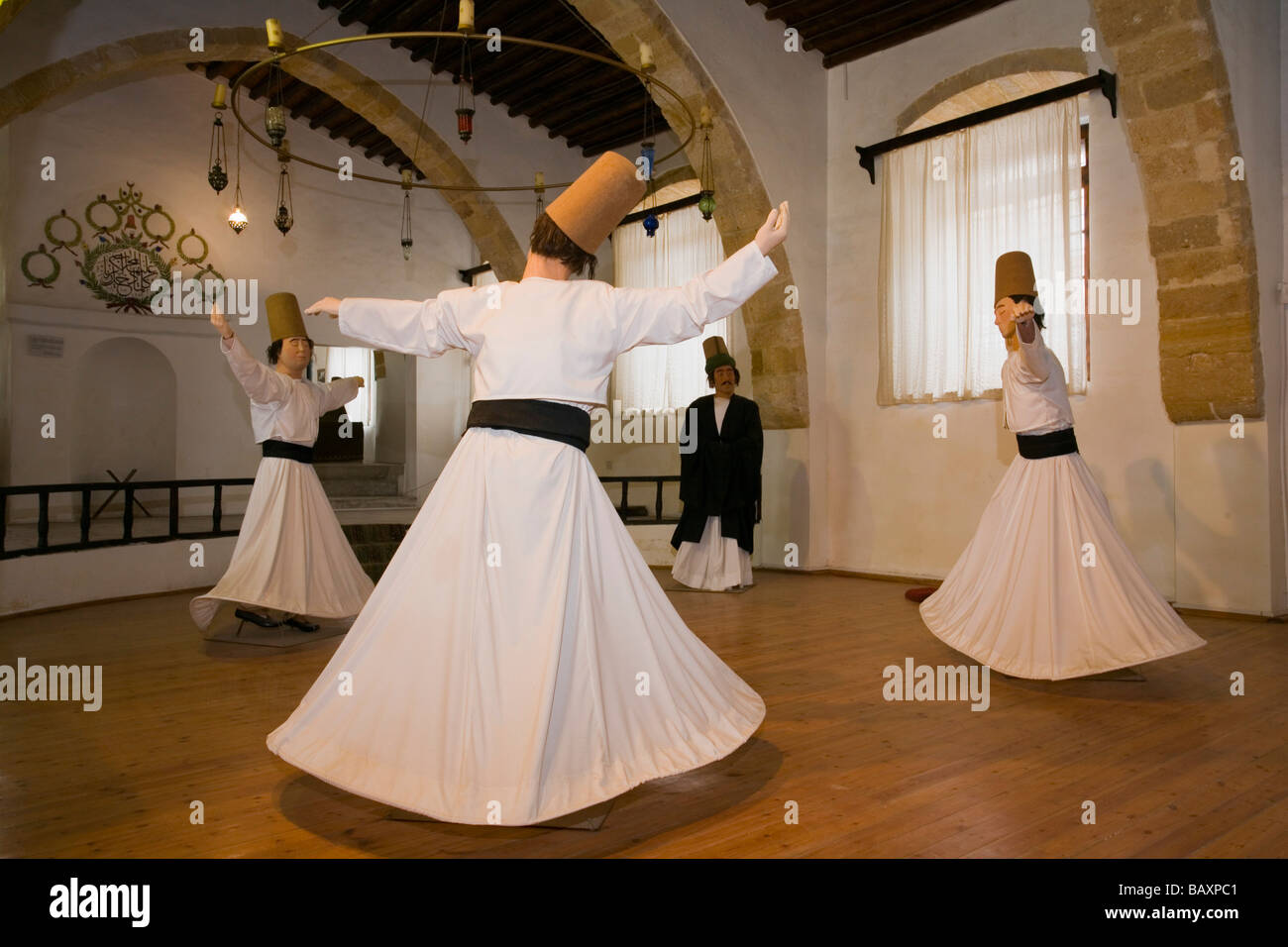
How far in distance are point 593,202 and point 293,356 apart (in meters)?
2.83

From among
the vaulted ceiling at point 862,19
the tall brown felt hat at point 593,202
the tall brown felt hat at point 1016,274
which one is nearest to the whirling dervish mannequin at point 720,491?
the vaulted ceiling at point 862,19

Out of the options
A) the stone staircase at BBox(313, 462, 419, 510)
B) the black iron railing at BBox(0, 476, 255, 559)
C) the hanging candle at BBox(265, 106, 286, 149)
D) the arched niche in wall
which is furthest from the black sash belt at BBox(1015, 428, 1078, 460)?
the arched niche in wall

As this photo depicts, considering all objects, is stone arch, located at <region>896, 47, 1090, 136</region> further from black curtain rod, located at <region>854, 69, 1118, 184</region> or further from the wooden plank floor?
the wooden plank floor

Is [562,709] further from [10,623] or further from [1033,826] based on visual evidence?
[10,623]

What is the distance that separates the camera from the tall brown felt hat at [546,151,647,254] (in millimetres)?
2367

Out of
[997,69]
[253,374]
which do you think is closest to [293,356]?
[253,374]

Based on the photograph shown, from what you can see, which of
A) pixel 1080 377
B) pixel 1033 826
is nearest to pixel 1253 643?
pixel 1080 377

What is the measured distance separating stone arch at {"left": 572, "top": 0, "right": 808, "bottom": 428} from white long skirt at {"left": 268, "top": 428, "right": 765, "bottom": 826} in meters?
4.24

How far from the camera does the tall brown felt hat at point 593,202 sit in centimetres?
237

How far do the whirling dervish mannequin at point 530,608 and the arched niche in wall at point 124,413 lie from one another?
8.35 m

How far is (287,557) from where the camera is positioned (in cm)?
442

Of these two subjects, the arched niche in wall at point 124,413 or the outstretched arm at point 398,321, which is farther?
the arched niche in wall at point 124,413

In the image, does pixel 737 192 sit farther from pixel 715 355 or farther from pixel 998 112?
pixel 998 112

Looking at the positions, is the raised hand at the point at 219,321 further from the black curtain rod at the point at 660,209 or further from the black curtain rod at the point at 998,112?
the black curtain rod at the point at 998,112
